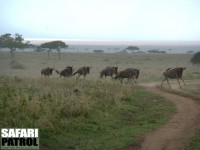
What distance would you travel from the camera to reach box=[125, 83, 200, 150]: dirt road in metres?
10.6

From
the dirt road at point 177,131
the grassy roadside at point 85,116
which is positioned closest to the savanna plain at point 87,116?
the grassy roadside at point 85,116

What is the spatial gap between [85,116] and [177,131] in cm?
359

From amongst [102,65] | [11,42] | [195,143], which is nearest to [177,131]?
[195,143]

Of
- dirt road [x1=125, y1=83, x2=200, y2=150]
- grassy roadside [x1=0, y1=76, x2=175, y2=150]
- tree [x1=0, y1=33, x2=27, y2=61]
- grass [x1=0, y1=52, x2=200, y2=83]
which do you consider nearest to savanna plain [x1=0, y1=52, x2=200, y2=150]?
grassy roadside [x1=0, y1=76, x2=175, y2=150]

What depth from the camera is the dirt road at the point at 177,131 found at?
417 inches

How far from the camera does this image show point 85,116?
45.3 feet

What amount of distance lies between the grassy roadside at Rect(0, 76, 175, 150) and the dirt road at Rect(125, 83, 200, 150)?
0.35 m

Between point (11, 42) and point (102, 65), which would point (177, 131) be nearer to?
point (102, 65)

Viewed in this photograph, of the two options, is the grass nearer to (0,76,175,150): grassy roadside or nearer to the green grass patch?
(0,76,175,150): grassy roadside

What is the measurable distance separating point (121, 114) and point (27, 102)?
157 inches

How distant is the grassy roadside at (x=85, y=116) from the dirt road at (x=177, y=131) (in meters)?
0.35

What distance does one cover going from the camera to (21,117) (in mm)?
12023

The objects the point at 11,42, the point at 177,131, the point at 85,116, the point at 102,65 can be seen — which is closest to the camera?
the point at 177,131

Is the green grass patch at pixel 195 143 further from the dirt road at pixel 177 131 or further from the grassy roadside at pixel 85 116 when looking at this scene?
the grassy roadside at pixel 85 116
